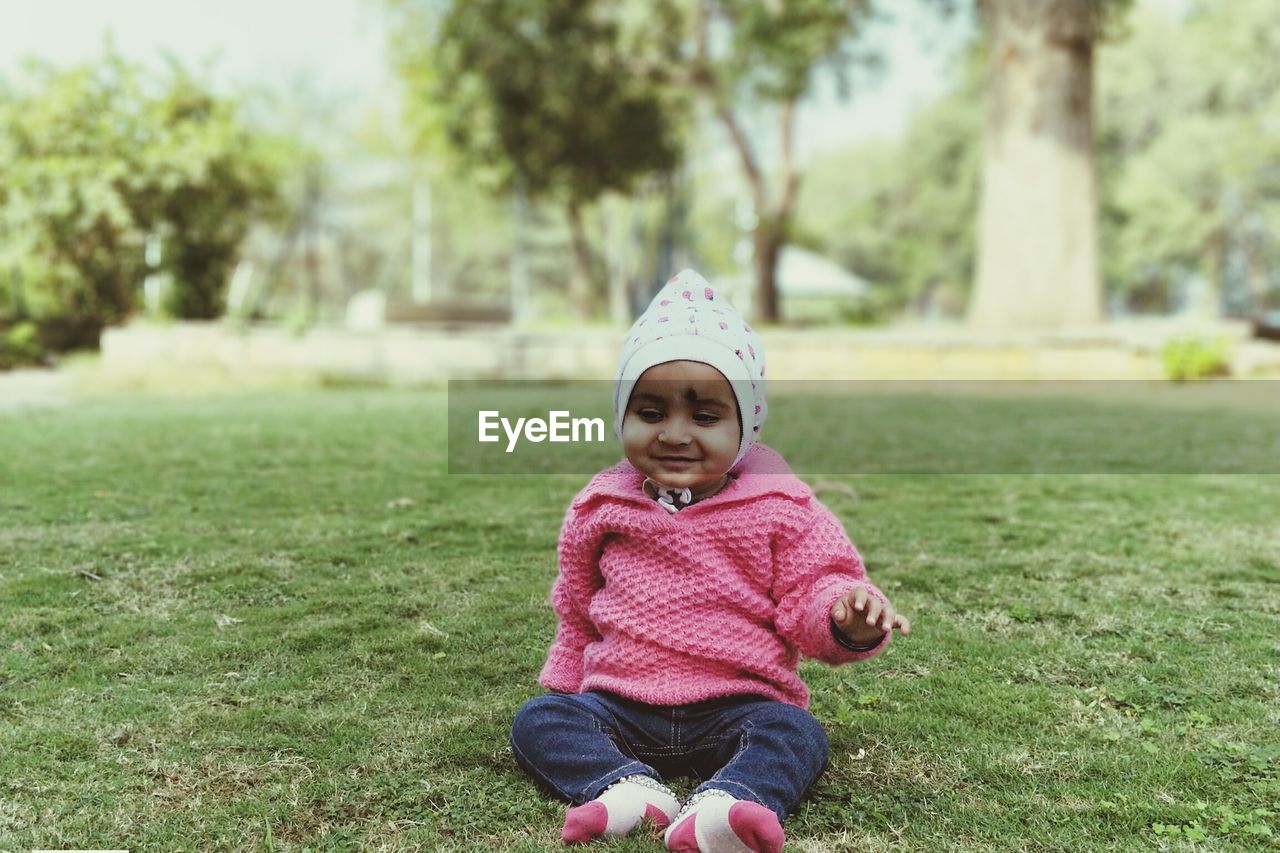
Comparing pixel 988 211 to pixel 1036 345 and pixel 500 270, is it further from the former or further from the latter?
pixel 500 270

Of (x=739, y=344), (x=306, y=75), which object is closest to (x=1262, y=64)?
(x=306, y=75)

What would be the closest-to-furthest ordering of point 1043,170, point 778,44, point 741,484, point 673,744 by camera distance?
point 673,744 < point 741,484 < point 1043,170 < point 778,44

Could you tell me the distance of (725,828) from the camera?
2082 millimetres

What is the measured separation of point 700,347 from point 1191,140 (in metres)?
38.8

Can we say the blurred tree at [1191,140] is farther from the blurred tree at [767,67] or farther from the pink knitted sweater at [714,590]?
the pink knitted sweater at [714,590]

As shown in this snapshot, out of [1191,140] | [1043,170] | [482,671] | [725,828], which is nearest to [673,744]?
[725,828]

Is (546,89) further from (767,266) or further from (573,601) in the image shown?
(573,601)

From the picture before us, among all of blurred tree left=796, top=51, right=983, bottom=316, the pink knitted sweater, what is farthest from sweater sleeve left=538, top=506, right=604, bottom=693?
blurred tree left=796, top=51, right=983, bottom=316

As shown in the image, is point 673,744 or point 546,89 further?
point 546,89

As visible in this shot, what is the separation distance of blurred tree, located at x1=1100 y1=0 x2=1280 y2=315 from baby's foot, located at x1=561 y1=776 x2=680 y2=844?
35051 millimetres

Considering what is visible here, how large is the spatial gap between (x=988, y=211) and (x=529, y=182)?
1086 centimetres

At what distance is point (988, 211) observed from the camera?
1309cm

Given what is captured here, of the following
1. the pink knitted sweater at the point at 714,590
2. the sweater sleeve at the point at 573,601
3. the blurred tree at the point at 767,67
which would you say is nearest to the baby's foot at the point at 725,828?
the pink knitted sweater at the point at 714,590

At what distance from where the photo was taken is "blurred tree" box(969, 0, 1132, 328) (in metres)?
12.6
